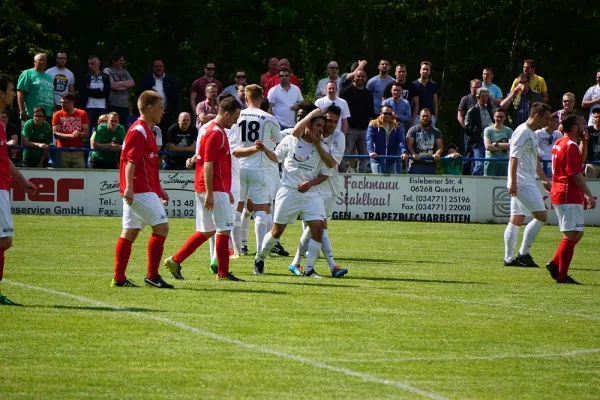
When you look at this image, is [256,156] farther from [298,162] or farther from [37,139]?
[37,139]

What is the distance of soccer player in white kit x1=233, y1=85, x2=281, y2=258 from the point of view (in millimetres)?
14648

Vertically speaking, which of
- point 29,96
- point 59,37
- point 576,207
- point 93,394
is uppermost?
point 59,37

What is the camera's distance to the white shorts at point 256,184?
15320mm

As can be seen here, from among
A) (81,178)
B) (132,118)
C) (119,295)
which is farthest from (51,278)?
(132,118)

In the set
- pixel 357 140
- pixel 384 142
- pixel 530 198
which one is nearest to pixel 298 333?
pixel 530 198

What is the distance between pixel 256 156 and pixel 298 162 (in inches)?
58.7

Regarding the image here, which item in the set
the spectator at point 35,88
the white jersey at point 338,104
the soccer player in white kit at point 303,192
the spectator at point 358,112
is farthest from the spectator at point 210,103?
the soccer player in white kit at point 303,192

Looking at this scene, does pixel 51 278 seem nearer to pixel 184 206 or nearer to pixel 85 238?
pixel 85 238

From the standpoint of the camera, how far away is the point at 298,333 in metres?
9.39

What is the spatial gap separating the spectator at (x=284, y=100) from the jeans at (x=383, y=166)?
1940mm

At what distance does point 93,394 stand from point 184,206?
56.8 ft

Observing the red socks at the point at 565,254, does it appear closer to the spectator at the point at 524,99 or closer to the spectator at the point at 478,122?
the spectator at the point at 478,122

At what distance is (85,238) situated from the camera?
751 inches

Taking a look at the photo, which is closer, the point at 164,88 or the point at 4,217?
the point at 4,217
